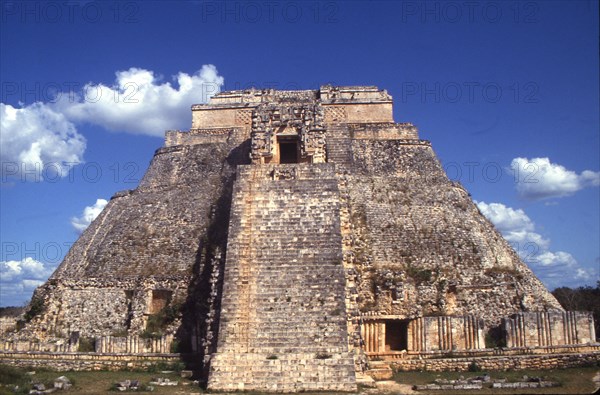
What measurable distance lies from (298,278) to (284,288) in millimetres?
519

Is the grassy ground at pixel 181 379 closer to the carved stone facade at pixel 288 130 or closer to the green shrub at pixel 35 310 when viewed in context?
the green shrub at pixel 35 310

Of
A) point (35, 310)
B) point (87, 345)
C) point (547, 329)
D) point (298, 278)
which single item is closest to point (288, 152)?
point (298, 278)

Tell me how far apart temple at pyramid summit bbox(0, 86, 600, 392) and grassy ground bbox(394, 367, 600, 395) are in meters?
0.56

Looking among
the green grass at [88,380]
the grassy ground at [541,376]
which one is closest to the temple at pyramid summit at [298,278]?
the grassy ground at [541,376]

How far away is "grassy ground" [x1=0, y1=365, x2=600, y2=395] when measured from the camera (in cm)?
1423

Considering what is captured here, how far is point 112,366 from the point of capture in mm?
18234

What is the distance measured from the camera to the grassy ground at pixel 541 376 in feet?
46.2

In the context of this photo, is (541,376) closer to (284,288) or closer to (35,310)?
(284,288)

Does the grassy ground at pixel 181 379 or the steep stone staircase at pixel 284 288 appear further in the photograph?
the steep stone staircase at pixel 284 288

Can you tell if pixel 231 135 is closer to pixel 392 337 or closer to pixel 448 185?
pixel 448 185

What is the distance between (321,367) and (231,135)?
1715 centimetres

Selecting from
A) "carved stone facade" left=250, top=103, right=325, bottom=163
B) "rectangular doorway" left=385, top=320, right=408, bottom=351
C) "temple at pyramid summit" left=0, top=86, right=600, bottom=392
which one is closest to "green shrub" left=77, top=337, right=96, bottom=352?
"temple at pyramid summit" left=0, top=86, right=600, bottom=392

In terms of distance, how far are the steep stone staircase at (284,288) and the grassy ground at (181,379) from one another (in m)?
1.22

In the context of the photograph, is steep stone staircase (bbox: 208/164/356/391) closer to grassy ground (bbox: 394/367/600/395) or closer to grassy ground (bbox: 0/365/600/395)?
grassy ground (bbox: 0/365/600/395)
